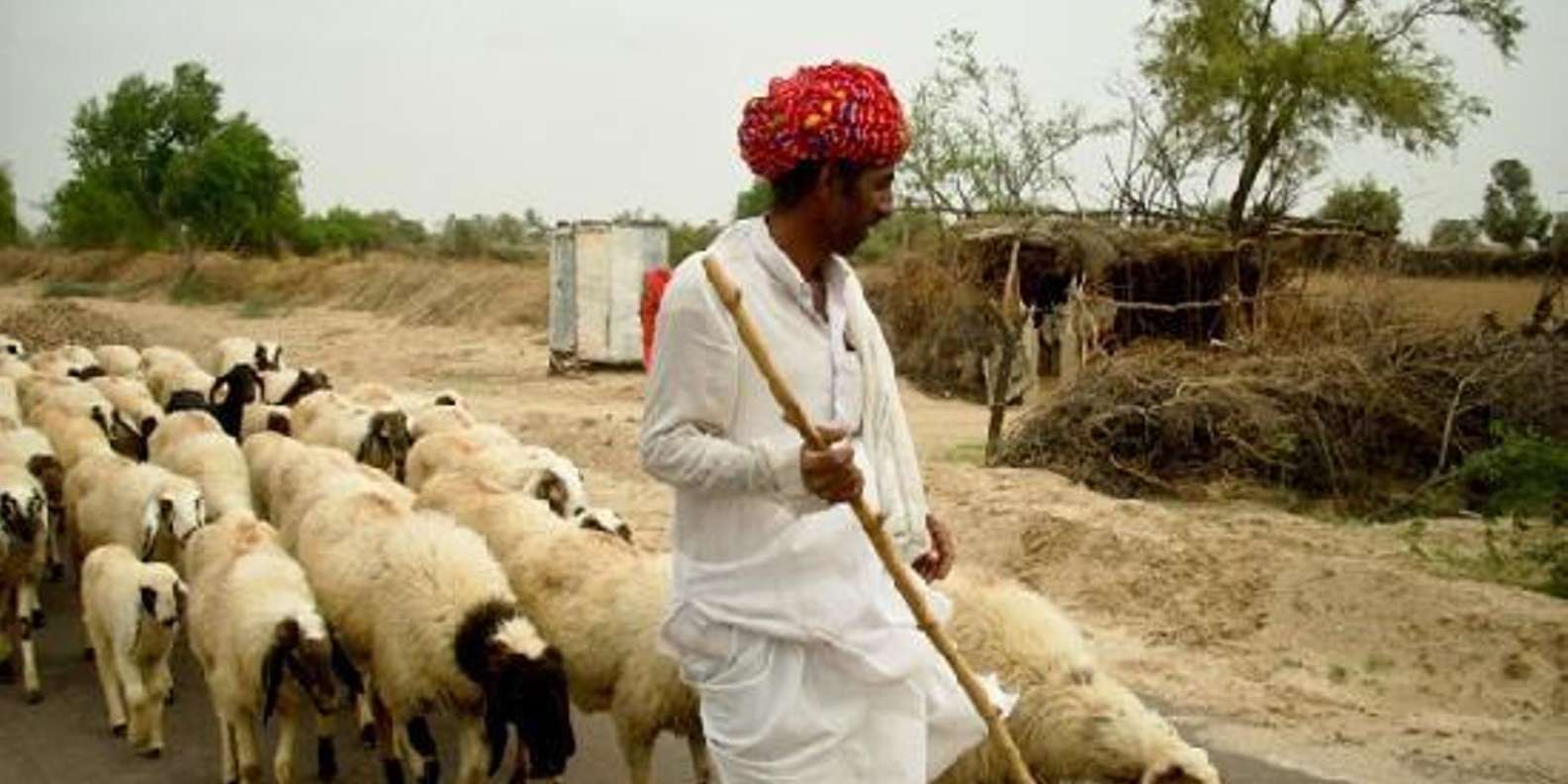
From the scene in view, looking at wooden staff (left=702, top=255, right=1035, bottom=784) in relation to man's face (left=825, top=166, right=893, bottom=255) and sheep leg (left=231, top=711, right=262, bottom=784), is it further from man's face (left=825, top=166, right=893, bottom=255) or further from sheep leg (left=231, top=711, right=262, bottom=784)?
sheep leg (left=231, top=711, right=262, bottom=784)

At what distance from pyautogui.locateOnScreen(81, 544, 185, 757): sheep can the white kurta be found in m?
3.98

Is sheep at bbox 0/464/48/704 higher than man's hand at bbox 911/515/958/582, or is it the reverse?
man's hand at bbox 911/515/958/582

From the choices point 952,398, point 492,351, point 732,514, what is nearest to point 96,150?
point 492,351

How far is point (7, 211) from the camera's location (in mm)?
58312

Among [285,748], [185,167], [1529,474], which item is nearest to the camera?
[285,748]

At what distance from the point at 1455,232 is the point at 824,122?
3139 cm

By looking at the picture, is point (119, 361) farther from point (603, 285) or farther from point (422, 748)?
point (422, 748)

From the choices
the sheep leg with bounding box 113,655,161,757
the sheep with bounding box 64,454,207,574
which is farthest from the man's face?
the sheep with bounding box 64,454,207,574

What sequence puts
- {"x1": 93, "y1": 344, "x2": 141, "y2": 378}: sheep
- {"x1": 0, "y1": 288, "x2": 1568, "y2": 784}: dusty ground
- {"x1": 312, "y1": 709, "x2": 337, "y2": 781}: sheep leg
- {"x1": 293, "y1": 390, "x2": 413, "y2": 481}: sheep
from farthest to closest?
{"x1": 93, "y1": 344, "x2": 141, "y2": 378}: sheep → {"x1": 293, "y1": 390, "x2": 413, "y2": 481}: sheep → {"x1": 0, "y1": 288, "x2": 1568, "y2": 784}: dusty ground → {"x1": 312, "y1": 709, "x2": 337, "y2": 781}: sheep leg

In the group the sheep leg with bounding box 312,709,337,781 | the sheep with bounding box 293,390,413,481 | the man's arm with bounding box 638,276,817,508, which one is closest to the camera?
the man's arm with bounding box 638,276,817,508

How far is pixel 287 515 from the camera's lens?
22.6 feet

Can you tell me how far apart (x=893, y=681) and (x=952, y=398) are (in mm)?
16512

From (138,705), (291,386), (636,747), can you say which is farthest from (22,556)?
(291,386)

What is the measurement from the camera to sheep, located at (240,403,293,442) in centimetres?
934
